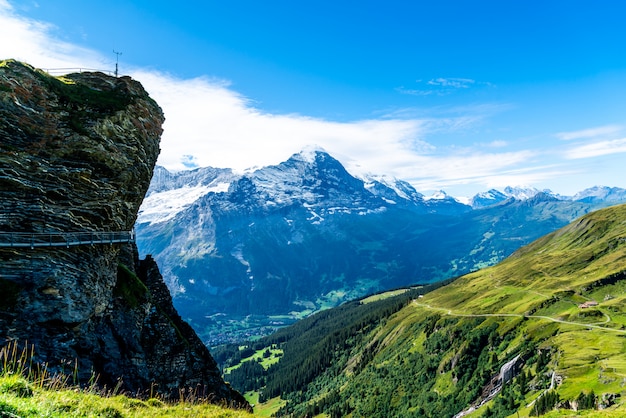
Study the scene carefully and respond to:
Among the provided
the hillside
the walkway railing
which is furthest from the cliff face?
the hillside

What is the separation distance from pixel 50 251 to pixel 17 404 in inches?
999

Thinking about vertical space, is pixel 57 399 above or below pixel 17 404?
below

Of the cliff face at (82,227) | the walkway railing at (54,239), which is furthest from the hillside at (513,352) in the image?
the walkway railing at (54,239)

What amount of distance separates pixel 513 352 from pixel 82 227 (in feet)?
382

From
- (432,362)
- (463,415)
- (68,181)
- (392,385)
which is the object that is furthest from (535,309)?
(68,181)

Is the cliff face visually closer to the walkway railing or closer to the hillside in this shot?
the walkway railing

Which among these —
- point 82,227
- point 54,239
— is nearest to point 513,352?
point 82,227

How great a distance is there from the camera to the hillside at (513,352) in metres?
74.7

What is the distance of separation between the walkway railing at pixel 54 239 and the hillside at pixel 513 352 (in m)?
59.3

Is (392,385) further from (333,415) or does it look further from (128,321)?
(128,321)

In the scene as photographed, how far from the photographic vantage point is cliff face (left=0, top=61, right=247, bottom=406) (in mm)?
26438

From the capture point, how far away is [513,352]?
104875 mm

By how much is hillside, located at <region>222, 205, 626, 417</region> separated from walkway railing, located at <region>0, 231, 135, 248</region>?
5926 cm

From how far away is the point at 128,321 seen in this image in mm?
35281
